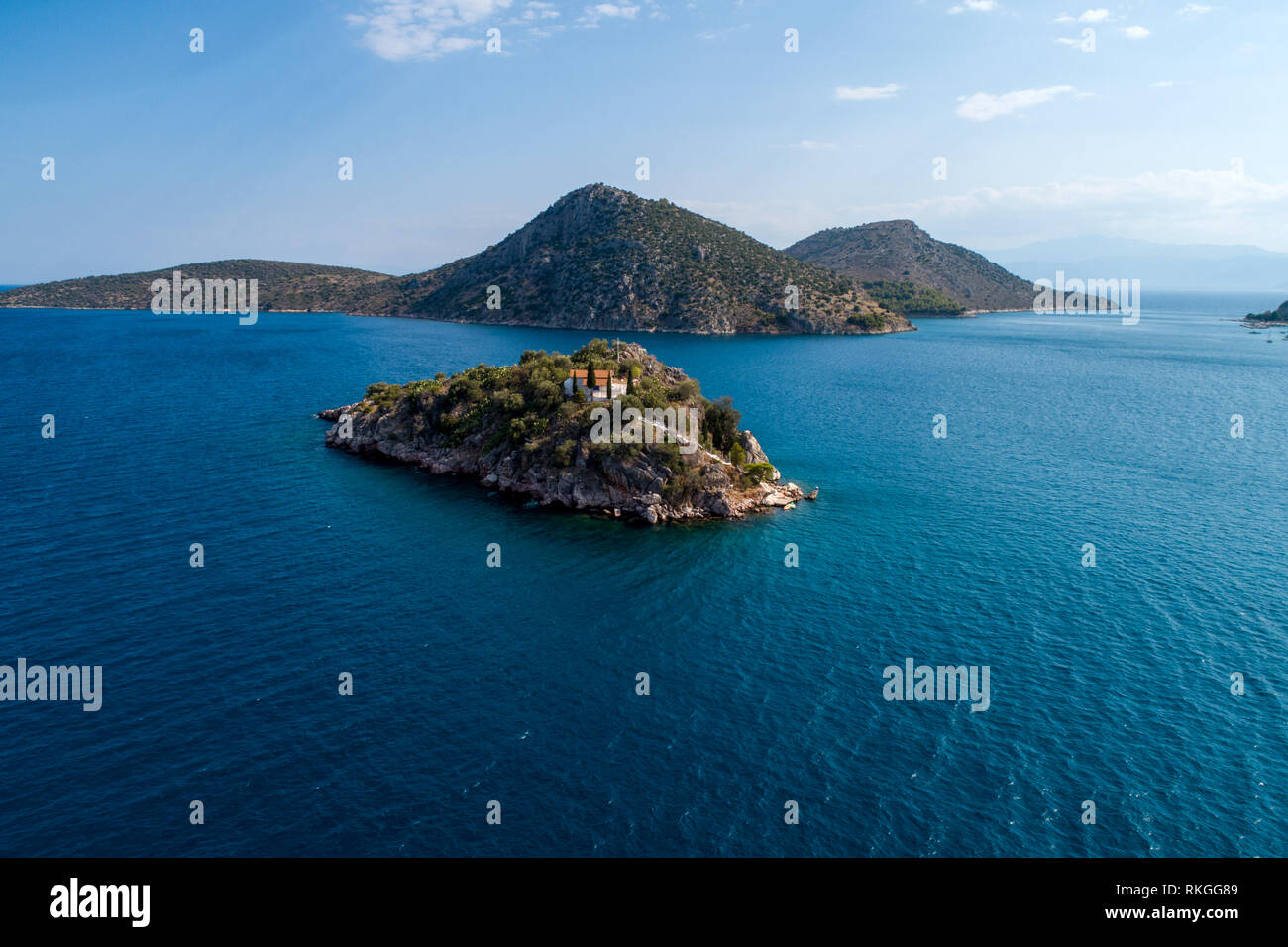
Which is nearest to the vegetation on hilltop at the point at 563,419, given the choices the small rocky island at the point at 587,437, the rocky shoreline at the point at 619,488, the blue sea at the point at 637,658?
the small rocky island at the point at 587,437

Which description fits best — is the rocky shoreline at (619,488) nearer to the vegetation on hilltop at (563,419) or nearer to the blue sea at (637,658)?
the vegetation on hilltop at (563,419)

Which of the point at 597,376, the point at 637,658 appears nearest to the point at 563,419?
the point at 597,376

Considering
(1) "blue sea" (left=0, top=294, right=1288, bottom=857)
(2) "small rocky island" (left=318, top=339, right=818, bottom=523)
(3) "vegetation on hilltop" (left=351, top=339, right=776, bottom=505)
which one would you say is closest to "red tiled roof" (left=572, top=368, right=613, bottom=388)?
(2) "small rocky island" (left=318, top=339, right=818, bottom=523)

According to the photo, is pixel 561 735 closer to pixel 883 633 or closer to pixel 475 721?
pixel 475 721

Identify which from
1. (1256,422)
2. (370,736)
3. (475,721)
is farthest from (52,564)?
(1256,422)

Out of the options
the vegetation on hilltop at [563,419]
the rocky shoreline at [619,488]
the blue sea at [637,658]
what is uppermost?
the vegetation on hilltop at [563,419]

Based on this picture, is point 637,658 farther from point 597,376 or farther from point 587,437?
point 597,376
